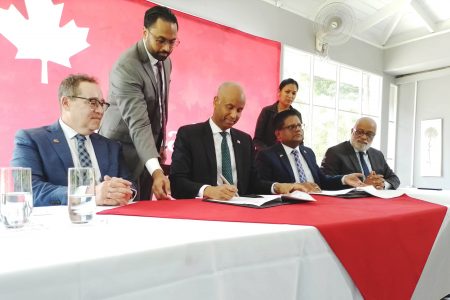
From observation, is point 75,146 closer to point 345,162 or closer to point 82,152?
point 82,152

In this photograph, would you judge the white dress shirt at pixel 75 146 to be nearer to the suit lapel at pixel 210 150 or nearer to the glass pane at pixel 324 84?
the suit lapel at pixel 210 150

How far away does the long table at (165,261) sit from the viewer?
55 centimetres

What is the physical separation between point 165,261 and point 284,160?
180 centimetres

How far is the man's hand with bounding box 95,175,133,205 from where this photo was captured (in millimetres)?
1240

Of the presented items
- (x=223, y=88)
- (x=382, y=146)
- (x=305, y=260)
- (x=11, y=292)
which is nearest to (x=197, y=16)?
(x=223, y=88)

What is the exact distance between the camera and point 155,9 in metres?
1.84

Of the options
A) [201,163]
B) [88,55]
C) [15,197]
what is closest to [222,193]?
[201,163]

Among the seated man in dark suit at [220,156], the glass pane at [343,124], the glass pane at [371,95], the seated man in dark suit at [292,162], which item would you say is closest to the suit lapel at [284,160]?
the seated man in dark suit at [292,162]

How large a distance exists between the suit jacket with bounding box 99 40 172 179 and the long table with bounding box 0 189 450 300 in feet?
2.36

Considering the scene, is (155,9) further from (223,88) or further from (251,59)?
(251,59)

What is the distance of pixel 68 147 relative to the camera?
1564 millimetres

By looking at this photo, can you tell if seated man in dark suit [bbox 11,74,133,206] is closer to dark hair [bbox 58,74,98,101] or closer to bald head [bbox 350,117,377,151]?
dark hair [bbox 58,74,98,101]

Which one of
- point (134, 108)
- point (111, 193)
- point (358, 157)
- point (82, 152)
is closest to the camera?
point (111, 193)

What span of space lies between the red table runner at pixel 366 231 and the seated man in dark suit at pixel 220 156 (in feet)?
2.02
